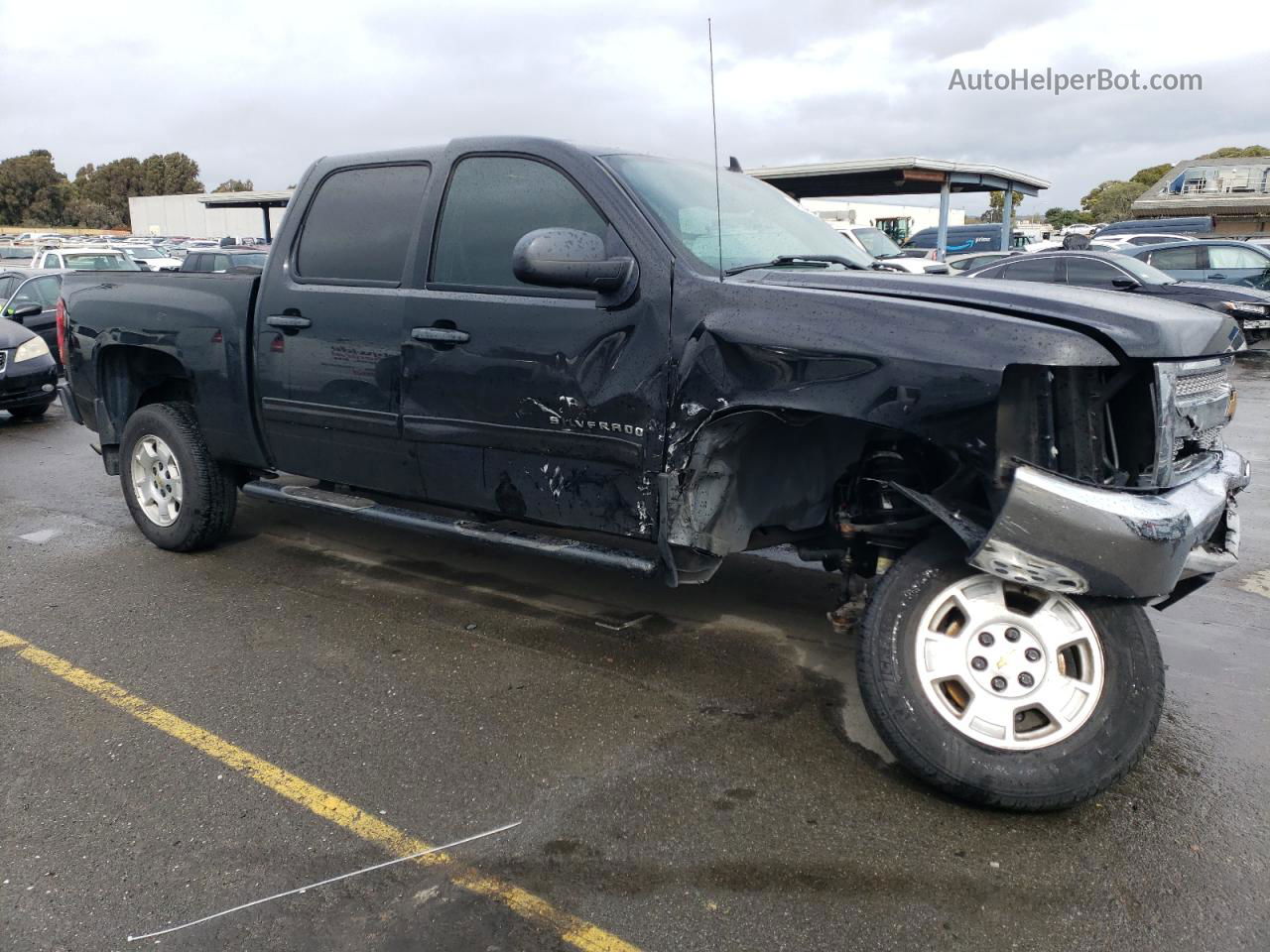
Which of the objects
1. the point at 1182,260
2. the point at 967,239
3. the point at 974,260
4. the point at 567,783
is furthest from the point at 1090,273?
the point at 967,239

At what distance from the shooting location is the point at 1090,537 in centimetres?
276

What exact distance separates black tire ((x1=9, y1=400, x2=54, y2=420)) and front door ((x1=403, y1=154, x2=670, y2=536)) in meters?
7.87

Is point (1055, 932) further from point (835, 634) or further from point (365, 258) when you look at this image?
point (365, 258)

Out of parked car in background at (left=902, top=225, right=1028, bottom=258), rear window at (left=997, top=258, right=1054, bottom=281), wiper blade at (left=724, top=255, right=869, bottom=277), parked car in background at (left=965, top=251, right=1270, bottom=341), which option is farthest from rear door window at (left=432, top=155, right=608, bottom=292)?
parked car in background at (left=902, top=225, right=1028, bottom=258)

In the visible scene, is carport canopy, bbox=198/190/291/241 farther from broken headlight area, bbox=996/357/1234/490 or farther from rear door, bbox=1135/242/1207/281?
broken headlight area, bbox=996/357/1234/490

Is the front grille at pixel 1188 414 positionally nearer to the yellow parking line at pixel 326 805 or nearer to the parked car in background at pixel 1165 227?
the yellow parking line at pixel 326 805

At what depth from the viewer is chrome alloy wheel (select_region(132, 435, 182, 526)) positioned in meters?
5.45

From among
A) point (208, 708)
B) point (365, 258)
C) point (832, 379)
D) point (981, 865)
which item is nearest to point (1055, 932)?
point (981, 865)

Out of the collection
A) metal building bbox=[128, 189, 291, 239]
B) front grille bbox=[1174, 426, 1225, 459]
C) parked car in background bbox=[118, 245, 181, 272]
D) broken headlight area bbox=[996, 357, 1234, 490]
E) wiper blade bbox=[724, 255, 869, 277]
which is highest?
metal building bbox=[128, 189, 291, 239]

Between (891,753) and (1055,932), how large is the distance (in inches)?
32.0

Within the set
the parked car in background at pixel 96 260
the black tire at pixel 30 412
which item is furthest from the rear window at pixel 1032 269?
the parked car in background at pixel 96 260

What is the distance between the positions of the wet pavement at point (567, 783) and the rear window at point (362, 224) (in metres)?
1.55

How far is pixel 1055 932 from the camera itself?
8.30ft

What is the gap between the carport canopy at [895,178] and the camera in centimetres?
2164
